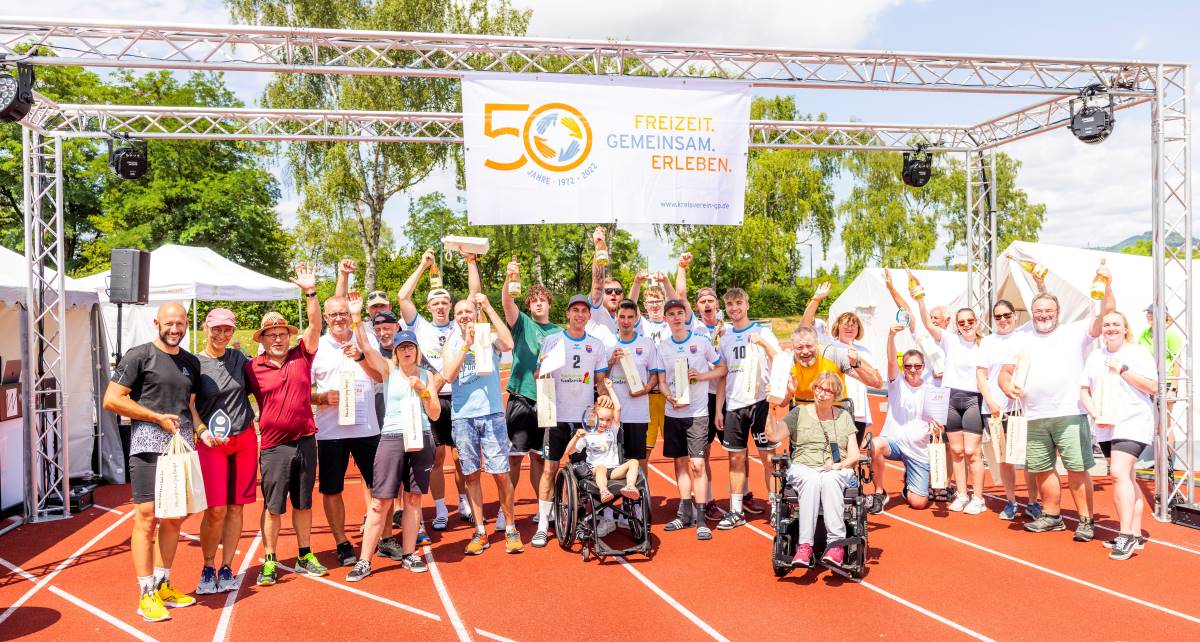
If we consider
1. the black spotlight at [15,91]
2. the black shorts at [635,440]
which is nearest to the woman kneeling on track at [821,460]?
the black shorts at [635,440]

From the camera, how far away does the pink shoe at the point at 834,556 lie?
189 inches

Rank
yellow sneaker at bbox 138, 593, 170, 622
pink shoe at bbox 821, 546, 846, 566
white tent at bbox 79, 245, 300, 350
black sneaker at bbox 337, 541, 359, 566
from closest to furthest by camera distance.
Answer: yellow sneaker at bbox 138, 593, 170, 622, pink shoe at bbox 821, 546, 846, 566, black sneaker at bbox 337, 541, 359, 566, white tent at bbox 79, 245, 300, 350

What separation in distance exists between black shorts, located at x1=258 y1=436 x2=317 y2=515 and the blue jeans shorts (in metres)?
0.96

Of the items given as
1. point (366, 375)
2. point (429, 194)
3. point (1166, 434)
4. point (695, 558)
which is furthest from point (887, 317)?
point (429, 194)

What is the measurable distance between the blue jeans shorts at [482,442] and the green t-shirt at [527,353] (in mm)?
477

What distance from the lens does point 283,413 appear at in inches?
187

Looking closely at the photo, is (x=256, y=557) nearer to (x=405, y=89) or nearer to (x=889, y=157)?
(x=405, y=89)

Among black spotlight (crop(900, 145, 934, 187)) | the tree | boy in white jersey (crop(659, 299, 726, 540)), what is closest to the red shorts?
boy in white jersey (crop(659, 299, 726, 540))

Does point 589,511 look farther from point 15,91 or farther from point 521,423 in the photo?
point 15,91

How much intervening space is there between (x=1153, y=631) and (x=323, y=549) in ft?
17.3

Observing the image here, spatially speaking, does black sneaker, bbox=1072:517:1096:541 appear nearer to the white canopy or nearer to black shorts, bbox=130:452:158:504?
black shorts, bbox=130:452:158:504

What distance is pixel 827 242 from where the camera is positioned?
34.3 meters

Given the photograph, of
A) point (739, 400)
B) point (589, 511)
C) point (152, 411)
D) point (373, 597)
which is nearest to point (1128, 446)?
point (739, 400)

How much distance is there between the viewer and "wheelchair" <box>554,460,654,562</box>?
5.39m
